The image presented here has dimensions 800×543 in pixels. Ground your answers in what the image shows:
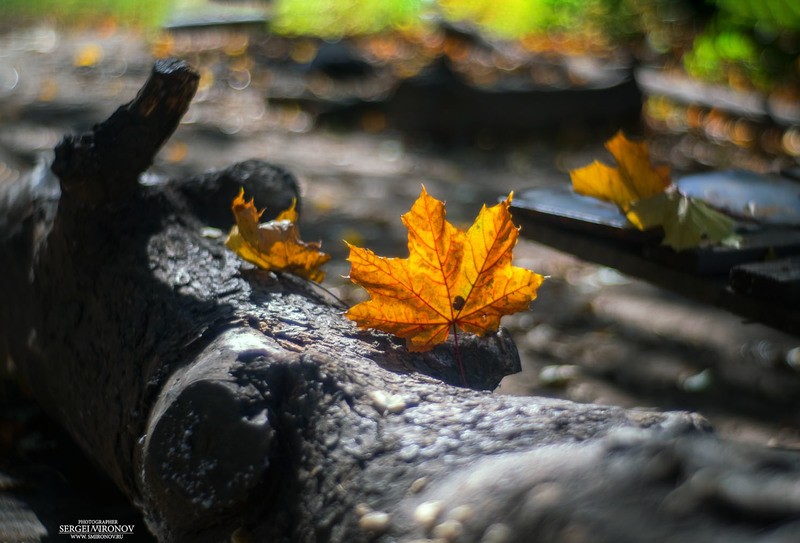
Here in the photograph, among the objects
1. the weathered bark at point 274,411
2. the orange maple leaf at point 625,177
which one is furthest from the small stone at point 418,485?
the orange maple leaf at point 625,177

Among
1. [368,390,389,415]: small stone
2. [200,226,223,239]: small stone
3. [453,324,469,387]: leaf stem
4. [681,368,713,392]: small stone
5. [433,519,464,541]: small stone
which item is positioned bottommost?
[681,368,713,392]: small stone

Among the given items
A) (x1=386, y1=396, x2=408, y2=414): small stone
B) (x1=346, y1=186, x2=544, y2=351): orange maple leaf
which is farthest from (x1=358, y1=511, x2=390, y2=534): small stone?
(x1=346, y1=186, x2=544, y2=351): orange maple leaf

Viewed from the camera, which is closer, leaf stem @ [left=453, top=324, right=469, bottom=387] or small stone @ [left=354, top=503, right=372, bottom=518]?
small stone @ [left=354, top=503, right=372, bottom=518]

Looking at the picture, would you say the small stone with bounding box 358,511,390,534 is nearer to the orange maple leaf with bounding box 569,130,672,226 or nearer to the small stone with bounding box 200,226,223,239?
the small stone with bounding box 200,226,223,239

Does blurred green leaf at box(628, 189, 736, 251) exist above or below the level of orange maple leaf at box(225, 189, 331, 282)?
below

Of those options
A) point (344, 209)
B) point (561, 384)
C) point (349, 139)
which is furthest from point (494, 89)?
point (561, 384)

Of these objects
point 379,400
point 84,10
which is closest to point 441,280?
point 379,400
